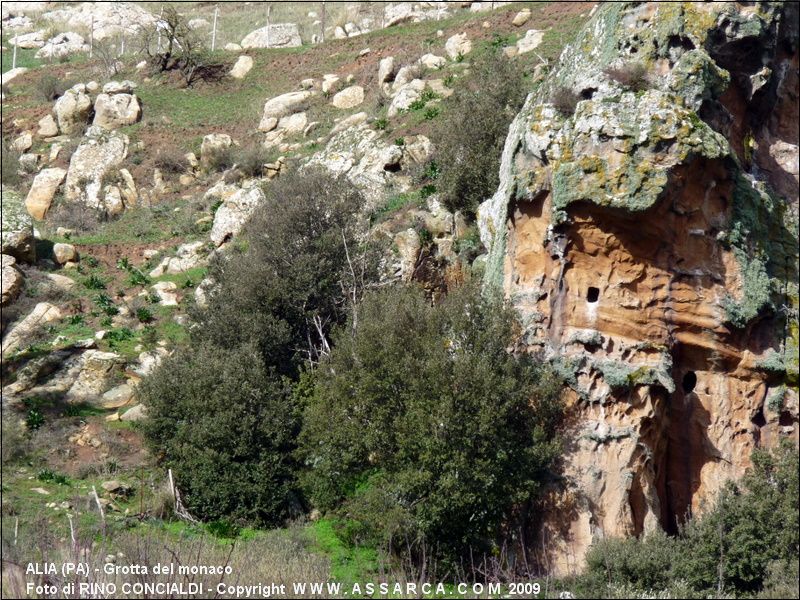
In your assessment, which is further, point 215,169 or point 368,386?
point 215,169

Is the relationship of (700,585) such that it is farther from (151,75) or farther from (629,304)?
(151,75)

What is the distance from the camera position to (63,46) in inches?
2120

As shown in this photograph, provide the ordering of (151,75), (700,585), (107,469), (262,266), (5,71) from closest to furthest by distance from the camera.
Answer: (700,585) < (107,469) < (262,266) < (151,75) < (5,71)

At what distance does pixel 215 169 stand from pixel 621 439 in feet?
85.0

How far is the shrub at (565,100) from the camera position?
18.0m

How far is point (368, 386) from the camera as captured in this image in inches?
670

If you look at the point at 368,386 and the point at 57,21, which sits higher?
the point at 57,21

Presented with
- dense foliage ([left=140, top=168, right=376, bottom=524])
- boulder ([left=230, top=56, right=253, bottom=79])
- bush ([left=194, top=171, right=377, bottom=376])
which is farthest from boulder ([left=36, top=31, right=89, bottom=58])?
bush ([left=194, top=171, right=377, bottom=376])

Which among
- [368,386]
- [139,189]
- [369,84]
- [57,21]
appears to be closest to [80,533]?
[368,386]

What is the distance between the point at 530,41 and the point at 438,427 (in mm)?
24098

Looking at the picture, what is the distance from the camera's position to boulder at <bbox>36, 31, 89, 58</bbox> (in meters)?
53.1

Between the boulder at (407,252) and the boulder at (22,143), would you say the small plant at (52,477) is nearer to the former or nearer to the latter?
the boulder at (407,252)

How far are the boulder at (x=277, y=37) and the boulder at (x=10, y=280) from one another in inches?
1120

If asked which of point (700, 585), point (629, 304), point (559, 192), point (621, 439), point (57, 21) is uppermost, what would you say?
point (57, 21)
